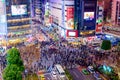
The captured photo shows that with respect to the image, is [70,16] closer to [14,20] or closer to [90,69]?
[14,20]

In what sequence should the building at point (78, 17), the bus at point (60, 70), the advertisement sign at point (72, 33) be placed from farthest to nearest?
the advertisement sign at point (72, 33) < the building at point (78, 17) < the bus at point (60, 70)

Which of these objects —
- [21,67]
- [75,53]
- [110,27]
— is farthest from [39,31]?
[21,67]

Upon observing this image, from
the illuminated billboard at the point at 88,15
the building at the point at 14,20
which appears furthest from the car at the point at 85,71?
the building at the point at 14,20

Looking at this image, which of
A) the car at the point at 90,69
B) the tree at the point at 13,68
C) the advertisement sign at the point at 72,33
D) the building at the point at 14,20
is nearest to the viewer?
the tree at the point at 13,68

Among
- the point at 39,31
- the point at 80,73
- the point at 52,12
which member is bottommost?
the point at 80,73

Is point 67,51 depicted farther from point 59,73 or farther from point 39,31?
point 39,31

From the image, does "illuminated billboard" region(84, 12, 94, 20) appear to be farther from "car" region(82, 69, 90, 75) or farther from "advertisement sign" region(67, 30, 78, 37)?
"car" region(82, 69, 90, 75)

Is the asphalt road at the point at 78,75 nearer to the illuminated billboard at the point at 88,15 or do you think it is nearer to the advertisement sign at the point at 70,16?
the advertisement sign at the point at 70,16
